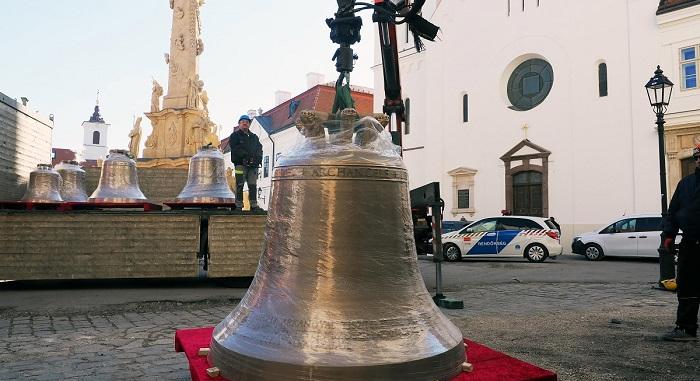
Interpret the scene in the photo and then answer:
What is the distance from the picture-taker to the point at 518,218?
1633 cm

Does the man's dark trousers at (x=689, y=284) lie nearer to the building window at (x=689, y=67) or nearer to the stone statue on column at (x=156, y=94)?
the stone statue on column at (x=156, y=94)

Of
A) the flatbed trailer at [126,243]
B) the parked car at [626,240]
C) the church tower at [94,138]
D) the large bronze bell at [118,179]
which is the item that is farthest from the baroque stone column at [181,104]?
the church tower at [94,138]

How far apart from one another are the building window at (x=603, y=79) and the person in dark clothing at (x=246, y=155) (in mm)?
16929

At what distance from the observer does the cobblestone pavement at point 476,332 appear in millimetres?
3717

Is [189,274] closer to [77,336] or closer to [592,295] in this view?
[77,336]

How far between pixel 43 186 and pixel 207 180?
2.69m

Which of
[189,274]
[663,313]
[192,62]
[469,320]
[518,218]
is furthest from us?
[518,218]

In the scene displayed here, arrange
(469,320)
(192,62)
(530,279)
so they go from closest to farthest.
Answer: (469,320), (530,279), (192,62)

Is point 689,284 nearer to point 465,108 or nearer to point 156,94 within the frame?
point 156,94

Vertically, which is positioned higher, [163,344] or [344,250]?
[344,250]

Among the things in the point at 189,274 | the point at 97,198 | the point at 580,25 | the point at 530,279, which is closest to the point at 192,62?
the point at 97,198

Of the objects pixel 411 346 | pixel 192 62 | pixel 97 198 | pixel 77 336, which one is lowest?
pixel 77 336

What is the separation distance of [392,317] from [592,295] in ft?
23.0

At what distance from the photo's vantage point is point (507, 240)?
16.0 m
